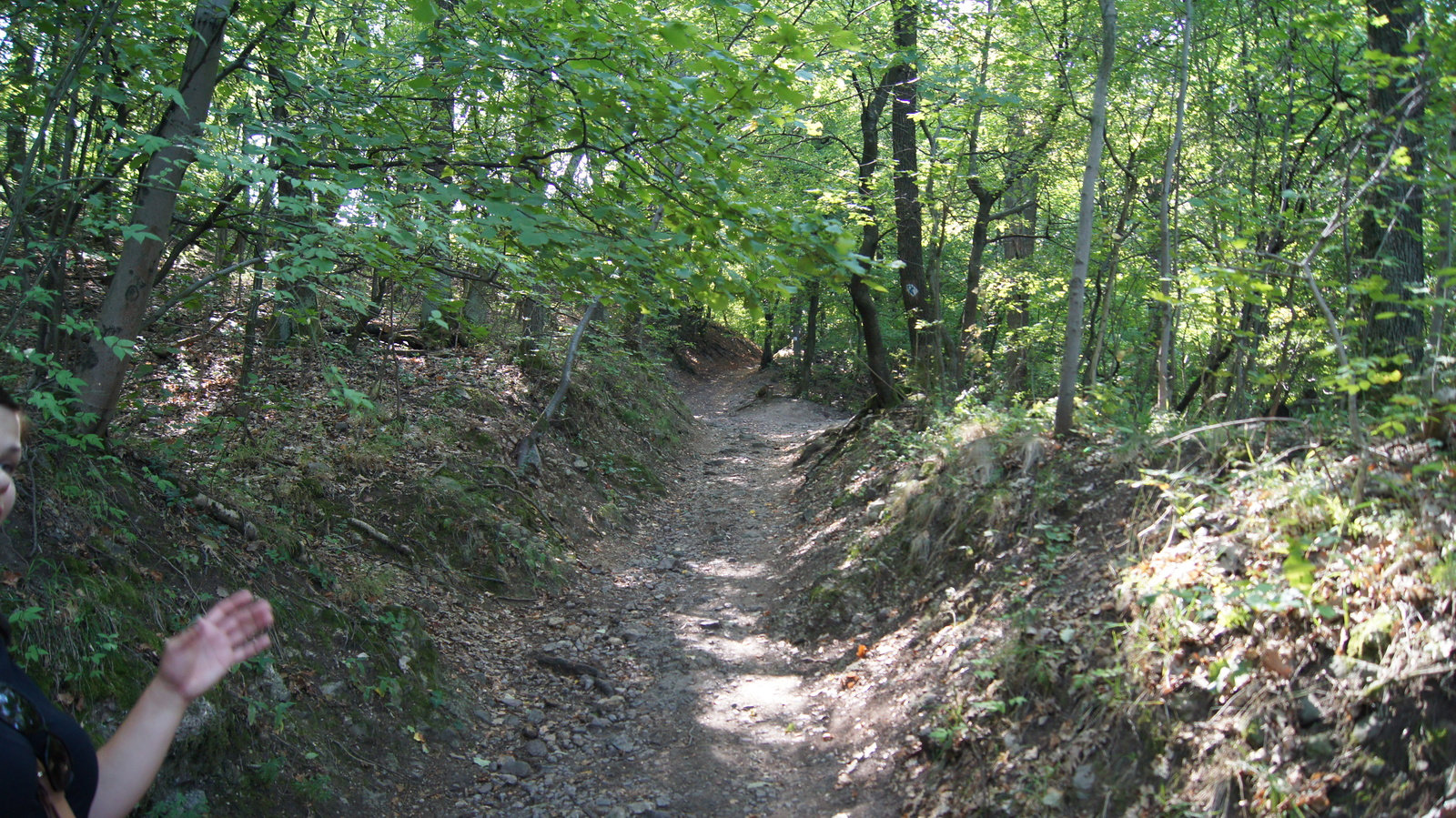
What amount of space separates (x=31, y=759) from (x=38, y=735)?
76 mm

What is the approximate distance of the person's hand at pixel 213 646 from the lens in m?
1.71

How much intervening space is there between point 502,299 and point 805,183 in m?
5.67

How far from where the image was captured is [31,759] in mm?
1398

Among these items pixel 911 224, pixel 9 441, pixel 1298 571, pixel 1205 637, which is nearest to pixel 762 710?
pixel 1205 637

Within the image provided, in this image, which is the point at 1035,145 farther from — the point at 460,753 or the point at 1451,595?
the point at 460,753

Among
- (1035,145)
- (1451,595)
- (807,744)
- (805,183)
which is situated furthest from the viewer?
(805,183)

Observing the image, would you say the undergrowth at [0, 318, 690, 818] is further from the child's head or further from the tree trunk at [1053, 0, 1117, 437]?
the tree trunk at [1053, 0, 1117, 437]

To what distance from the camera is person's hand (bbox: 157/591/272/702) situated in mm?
1714

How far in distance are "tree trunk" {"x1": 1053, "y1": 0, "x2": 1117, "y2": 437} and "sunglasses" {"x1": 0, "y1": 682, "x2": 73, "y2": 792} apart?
6.36 m

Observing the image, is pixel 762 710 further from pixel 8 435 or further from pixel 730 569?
pixel 8 435

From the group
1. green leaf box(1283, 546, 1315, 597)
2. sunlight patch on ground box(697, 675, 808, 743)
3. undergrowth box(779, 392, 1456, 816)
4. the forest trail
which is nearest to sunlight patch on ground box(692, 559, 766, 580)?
the forest trail

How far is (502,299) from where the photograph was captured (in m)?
12.3

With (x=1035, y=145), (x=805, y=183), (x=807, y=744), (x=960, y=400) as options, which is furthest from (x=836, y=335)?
(x=807, y=744)

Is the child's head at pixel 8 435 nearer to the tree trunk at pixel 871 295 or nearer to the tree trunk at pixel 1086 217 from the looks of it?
the tree trunk at pixel 1086 217
